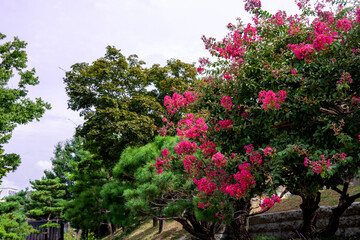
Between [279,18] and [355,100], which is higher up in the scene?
[279,18]

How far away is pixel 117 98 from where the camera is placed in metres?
19.0

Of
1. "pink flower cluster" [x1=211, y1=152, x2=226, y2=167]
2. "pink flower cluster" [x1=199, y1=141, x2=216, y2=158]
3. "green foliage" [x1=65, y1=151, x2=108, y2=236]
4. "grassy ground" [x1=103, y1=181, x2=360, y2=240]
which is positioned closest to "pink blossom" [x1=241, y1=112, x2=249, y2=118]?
"pink flower cluster" [x1=211, y1=152, x2=226, y2=167]

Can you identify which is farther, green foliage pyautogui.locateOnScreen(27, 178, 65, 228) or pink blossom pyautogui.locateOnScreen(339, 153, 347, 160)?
green foliage pyautogui.locateOnScreen(27, 178, 65, 228)

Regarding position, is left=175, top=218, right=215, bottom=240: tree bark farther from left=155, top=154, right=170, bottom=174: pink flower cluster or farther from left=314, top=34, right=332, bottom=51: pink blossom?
left=314, top=34, right=332, bottom=51: pink blossom

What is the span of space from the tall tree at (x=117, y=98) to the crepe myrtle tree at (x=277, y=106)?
10.5 m

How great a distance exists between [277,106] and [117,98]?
1558 cm

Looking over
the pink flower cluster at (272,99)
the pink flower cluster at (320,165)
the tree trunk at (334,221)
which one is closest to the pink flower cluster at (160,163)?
the pink flower cluster at (272,99)

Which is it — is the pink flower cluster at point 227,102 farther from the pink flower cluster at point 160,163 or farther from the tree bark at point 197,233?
the tree bark at point 197,233

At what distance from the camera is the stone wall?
8.16 meters

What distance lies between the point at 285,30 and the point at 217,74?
146 cm

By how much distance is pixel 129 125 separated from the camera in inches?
643

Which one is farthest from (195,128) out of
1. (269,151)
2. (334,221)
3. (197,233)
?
(197,233)

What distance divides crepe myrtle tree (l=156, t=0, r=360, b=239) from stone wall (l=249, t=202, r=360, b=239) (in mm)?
3309

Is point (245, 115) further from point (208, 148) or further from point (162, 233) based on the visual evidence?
point (162, 233)
